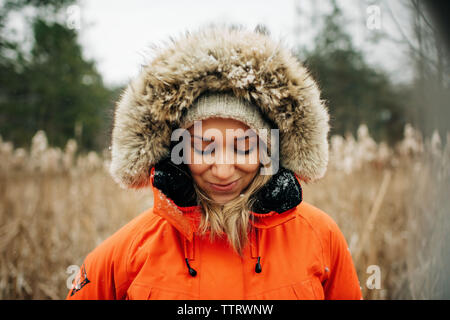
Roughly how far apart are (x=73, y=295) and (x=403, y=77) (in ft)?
9.27

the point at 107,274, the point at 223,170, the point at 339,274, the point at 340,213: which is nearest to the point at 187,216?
the point at 223,170

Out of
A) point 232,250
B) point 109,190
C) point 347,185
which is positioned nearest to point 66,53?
point 109,190

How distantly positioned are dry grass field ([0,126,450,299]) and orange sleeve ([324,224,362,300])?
26.3 inches

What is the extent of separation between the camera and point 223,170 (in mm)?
1112

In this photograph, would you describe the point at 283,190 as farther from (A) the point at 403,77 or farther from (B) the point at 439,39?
(A) the point at 403,77

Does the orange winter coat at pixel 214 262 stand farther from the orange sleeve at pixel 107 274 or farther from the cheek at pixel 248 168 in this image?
the cheek at pixel 248 168

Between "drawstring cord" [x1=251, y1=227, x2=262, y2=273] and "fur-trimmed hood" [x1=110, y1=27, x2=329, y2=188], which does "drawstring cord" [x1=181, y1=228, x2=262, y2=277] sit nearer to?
"drawstring cord" [x1=251, y1=227, x2=262, y2=273]

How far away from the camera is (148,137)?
1.25 meters

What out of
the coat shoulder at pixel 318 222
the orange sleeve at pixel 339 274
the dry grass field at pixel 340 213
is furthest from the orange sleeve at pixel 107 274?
the dry grass field at pixel 340 213

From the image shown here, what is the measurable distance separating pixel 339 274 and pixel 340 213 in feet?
6.37

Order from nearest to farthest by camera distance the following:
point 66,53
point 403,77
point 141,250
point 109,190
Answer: point 141,250
point 403,77
point 109,190
point 66,53

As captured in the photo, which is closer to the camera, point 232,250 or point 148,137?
point 232,250

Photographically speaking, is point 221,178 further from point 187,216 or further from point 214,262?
point 214,262

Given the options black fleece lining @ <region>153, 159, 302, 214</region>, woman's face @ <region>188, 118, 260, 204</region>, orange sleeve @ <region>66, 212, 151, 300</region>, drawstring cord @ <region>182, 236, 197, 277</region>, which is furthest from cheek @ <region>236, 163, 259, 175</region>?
orange sleeve @ <region>66, 212, 151, 300</region>
